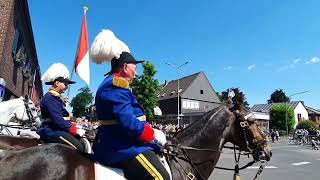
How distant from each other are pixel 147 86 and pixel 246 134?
51028mm

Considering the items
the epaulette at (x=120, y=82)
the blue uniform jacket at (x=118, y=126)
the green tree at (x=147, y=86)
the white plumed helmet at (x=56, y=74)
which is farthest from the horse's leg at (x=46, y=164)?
the green tree at (x=147, y=86)

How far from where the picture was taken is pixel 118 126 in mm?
4078

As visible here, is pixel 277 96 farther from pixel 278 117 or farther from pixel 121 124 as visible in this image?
pixel 121 124

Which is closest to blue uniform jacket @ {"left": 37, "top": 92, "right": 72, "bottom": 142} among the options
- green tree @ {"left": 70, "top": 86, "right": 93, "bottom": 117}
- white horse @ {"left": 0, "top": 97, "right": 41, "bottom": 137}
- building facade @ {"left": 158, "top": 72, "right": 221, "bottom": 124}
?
white horse @ {"left": 0, "top": 97, "right": 41, "bottom": 137}

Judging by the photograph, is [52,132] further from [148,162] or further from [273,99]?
[273,99]

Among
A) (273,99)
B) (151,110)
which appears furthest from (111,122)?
(273,99)

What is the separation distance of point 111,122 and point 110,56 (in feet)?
2.40

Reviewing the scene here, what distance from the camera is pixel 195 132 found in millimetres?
5441

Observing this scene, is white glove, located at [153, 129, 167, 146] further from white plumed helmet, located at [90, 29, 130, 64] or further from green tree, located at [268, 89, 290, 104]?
green tree, located at [268, 89, 290, 104]

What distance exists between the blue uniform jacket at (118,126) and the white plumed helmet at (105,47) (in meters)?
0.23

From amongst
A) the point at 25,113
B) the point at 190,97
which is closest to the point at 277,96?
the point at 190,97

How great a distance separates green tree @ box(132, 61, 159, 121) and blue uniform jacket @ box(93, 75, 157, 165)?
170 ft

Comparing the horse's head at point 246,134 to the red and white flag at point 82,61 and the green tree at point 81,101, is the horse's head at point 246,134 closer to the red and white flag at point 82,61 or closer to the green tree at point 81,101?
the red and white flag at point 82,61

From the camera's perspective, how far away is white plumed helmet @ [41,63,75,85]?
22.1 ft
